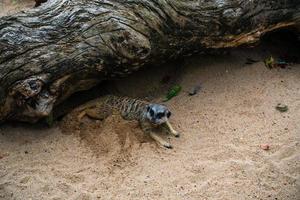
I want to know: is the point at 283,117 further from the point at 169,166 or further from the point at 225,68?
the point at 169,166

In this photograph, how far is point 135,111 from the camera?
4410mm

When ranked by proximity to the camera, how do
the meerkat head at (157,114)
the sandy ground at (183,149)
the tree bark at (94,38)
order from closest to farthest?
the sandy ground at (183,149) → the tree bark at (94,38) → the meerkat head at (157,114)

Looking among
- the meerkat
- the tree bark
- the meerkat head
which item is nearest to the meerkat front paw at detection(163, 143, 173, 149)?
the meerkat

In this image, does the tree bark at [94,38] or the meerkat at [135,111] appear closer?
the tree bark at [94,38]

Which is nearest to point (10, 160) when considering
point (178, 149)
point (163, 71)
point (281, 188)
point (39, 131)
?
point (39, 131)

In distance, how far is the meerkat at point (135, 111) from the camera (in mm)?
4223

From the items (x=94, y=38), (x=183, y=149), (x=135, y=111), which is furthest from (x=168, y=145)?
(x=94, y=38)

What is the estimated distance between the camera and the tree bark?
4.07 m

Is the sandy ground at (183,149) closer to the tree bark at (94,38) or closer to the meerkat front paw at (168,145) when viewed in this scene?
the meerkat front paw at (168,145)

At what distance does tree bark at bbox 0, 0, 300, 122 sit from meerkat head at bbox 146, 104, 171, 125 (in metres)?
0.49

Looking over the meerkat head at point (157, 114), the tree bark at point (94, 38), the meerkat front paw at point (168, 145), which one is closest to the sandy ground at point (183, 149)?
the meerkat front paw at point (168, 145)

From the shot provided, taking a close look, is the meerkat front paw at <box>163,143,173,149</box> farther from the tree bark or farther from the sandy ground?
the tree bark

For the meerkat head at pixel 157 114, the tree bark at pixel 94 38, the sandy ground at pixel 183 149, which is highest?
the tree bark at pixel 94 38

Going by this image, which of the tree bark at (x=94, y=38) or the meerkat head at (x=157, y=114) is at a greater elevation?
the tree bark at (x=94, y=38)
